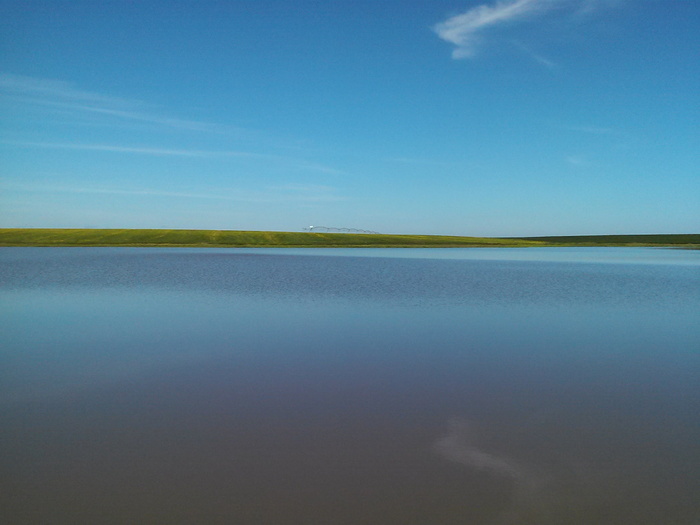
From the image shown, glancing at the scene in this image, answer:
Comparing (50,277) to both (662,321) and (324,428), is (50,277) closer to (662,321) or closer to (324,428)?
(324,428)

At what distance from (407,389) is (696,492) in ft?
14.8

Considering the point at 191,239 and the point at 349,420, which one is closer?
the point at 349,420

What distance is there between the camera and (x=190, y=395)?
8578 mm

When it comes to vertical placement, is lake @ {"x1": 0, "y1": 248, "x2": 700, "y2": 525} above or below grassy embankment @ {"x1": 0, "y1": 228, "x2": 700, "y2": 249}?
below

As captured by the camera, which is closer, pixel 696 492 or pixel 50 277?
pixel 696 492

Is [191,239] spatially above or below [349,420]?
above

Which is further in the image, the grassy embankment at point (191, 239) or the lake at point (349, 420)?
the grassy embankment at point (191, 239)

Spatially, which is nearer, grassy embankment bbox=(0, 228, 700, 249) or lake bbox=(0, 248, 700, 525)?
lake bbox=(0, 248, 700, 525)

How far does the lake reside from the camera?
203 inches

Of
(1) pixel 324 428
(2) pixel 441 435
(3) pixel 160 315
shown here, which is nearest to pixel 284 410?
(1) pixel 324 428

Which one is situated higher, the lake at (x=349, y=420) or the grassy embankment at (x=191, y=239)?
the grassy embankment at (x=191, y=239)

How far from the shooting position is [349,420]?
7332 mm

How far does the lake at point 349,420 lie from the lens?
5145 mm

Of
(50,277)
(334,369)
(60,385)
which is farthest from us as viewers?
(50,277)
